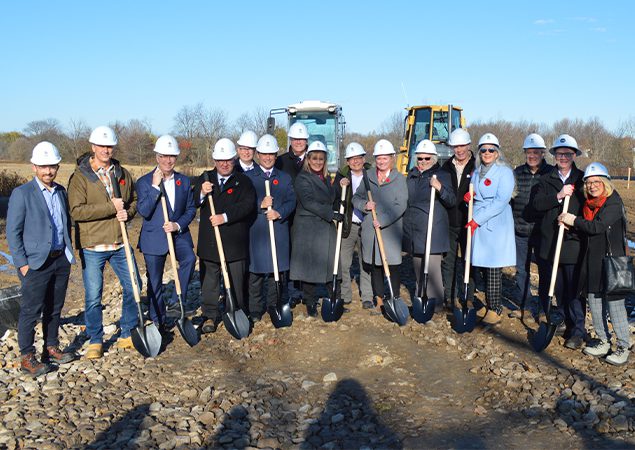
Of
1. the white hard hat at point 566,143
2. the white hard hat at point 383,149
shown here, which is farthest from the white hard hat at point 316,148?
the white hard hat at point 566,143

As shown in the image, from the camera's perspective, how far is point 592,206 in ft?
17.3

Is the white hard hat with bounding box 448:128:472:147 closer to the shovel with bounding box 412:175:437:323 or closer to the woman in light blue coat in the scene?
the woman in light blue coat

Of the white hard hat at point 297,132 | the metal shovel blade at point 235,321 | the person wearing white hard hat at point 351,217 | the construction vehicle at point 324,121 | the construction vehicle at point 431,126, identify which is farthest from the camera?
the construction vehicle at point 431,126

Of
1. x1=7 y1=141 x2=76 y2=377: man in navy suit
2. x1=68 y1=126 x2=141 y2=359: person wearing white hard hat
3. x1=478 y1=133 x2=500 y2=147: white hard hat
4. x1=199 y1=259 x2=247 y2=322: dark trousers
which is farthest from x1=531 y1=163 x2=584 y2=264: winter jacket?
x1=7 y1=141 x2=76 y2=377: man in navy suit

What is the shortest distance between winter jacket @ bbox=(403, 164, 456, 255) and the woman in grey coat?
2.67 feet

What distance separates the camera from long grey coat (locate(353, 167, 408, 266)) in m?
6.33

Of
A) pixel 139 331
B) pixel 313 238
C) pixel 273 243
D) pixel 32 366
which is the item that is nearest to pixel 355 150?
pixel 313 238

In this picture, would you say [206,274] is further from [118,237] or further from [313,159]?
[313,159]

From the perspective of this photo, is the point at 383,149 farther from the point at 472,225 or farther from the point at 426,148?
the point at 472,225

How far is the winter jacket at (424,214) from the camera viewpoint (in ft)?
20.6

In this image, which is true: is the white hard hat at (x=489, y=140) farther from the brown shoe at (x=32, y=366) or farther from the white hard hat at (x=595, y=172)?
the brown shoe at (x=32, y=366)

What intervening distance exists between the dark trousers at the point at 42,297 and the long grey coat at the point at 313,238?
7.63ft

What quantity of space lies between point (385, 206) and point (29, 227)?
3.46 meters

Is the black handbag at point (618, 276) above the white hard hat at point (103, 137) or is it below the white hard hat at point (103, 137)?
below
